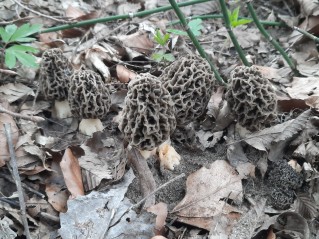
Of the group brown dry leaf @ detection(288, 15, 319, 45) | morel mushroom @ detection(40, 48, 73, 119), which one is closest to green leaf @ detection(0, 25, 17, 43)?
morel mushroom @ detection(40, 48, 73, 119)

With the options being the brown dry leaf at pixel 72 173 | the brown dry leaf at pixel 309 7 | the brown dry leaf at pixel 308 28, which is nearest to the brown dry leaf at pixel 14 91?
the brown dry leaf at pixel 72 173

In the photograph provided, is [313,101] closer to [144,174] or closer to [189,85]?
[189,85]

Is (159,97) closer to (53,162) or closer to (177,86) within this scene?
(177,86)

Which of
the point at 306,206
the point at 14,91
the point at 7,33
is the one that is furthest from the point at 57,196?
the point at 306,206

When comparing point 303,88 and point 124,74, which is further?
point 124,74

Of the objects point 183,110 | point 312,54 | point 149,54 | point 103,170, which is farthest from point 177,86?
point 312,54
